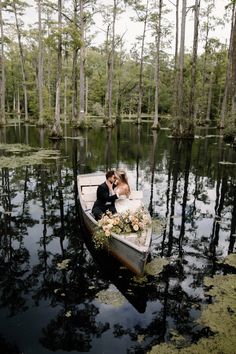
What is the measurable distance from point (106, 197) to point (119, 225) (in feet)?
3.65

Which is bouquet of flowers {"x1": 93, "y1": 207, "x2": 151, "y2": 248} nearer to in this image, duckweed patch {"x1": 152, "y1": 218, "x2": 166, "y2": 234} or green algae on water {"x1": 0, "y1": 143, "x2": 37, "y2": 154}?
duckweed patch {"x1": 152, "y1": 218, "x2": 166, "y2": 234}

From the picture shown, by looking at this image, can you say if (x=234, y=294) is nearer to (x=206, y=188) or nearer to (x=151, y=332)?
(x=151, y=332)

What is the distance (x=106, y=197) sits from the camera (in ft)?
24.1

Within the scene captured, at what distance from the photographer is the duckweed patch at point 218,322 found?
4.12m

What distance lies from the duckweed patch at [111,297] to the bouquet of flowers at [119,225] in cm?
99

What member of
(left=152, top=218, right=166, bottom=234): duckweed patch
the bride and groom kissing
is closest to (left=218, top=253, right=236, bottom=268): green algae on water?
(left=152, top=218, right=166, bottom=234): duckweed patch

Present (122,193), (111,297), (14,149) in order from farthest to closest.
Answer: (14,149), (122,193), (111,297)

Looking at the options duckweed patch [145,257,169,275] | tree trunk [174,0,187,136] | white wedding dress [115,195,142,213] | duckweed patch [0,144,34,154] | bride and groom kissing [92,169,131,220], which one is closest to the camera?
duckweed patch [145,257,169,275]

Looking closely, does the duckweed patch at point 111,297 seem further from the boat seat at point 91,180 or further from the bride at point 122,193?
the boat seat at point 91,180

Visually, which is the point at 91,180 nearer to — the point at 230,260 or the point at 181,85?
the point at 230,260

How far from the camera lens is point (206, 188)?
12.5 m

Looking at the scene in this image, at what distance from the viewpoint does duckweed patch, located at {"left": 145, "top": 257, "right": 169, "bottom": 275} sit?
625cm

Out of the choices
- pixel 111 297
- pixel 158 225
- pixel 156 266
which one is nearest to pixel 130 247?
pixel 111 297

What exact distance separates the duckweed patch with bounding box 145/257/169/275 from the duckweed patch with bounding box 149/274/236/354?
91 cm
